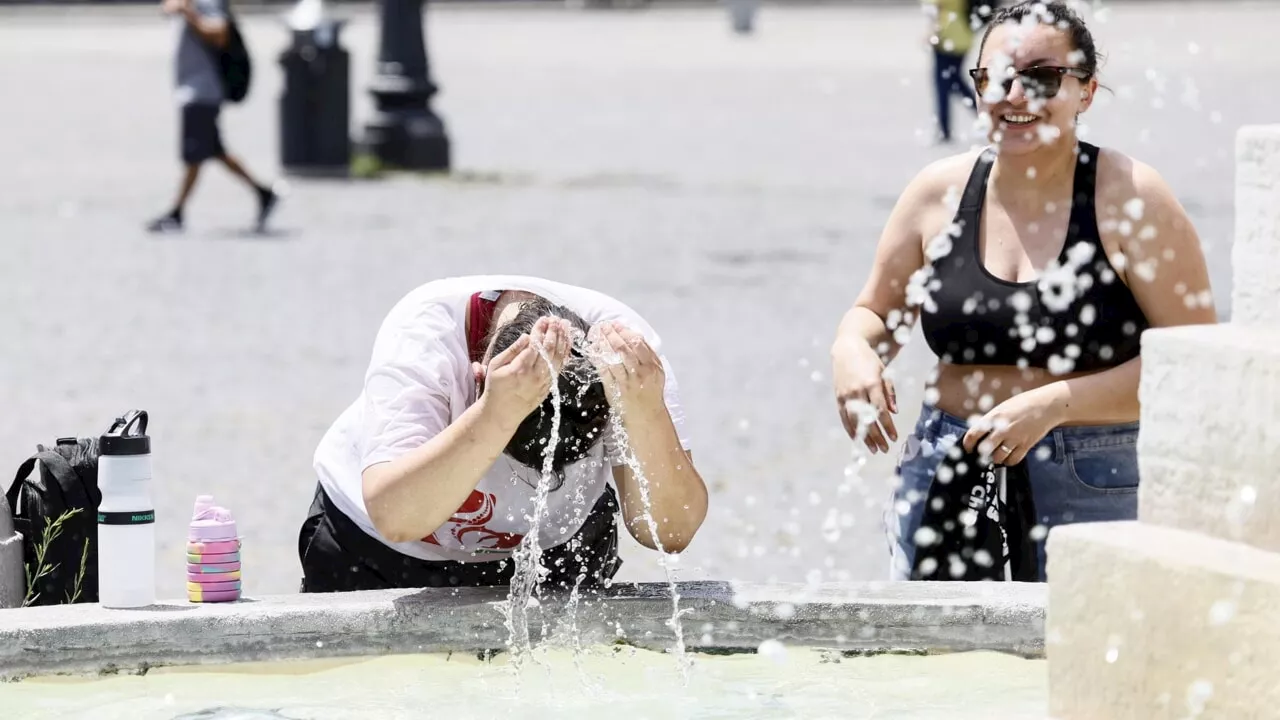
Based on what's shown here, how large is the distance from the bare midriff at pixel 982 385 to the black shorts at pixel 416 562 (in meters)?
0.63

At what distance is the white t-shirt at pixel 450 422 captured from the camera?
3.41m

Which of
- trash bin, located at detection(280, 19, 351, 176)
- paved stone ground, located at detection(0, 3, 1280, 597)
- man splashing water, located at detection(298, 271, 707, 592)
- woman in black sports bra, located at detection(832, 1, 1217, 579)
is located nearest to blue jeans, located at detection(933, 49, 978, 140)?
paved stone ground, located at detection(0, 3, 1280, 597)

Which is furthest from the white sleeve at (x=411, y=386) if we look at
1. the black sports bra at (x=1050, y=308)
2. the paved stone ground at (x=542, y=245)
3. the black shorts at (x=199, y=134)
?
the black shorts at (x=199, y=134)

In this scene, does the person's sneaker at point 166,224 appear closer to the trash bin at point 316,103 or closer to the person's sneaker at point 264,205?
the person's sneaker at point 264,205

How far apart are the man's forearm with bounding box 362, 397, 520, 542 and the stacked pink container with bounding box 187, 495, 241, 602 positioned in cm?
36

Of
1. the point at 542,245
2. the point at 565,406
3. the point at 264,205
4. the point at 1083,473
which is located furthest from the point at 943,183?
the point at 264,205

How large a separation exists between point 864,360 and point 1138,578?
3.47 ft

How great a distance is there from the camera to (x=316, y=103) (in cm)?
1534

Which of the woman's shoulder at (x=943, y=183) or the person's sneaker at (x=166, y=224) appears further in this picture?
the person's sneaker at (x=166, y=224)

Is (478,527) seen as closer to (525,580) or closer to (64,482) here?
(525,580)

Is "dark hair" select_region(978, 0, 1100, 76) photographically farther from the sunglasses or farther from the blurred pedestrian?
the blurred pedestrian

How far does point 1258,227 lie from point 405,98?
1322 centimetres

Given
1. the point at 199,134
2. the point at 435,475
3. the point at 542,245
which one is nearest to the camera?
the point at 435,475

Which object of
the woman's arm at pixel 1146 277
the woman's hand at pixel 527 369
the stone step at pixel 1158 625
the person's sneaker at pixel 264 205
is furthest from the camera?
the person's sneaker at pixel 264 205
